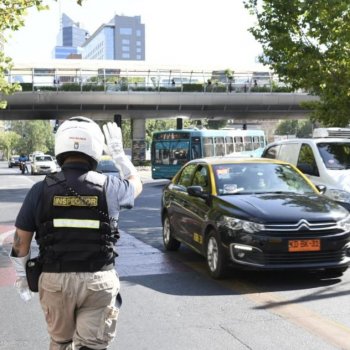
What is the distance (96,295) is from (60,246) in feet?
1.00

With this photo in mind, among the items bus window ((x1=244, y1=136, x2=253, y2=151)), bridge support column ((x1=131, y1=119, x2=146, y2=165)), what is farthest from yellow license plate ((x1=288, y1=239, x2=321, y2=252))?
bridge support column ((x1=131, y1=119, x2=146, y2=165))

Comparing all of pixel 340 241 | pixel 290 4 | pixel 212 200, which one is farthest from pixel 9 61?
pixel 340 241

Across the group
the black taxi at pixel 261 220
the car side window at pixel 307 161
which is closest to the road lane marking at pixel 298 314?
the black taxi at pixel 261 220

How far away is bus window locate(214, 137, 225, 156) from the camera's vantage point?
3044 cm

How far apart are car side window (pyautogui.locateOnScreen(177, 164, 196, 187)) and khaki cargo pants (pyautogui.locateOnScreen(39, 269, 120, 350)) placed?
19.3 feet

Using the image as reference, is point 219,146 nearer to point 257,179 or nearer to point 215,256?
point 257,179

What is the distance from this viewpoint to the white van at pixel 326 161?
10.0 meters

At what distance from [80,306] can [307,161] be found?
8.59 m

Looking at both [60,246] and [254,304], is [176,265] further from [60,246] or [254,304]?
[60,246]

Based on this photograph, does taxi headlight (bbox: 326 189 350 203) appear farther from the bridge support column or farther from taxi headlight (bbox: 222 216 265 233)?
the bridge support column


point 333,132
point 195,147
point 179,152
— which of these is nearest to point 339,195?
point 333,132

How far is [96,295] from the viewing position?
9.84ft

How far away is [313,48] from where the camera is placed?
17875 mm

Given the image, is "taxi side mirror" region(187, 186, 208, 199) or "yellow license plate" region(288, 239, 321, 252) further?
"taxi side mirror" region(187, 186, 208, 199)
